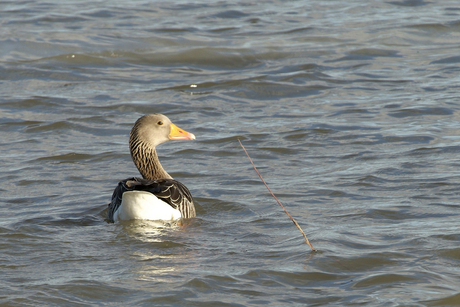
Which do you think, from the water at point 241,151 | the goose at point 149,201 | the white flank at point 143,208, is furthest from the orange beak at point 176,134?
the white flank at point 143,208

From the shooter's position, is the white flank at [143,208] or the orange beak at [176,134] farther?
the orange beak at [176,134]

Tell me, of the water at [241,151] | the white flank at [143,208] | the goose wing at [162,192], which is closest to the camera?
the water at [241,151]

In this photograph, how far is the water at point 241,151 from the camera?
5684mm

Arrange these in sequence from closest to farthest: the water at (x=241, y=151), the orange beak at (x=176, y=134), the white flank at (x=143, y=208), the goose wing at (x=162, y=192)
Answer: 1. the water at (x=241, y=151)
2. the white flank at (x=143, y=208)
3. the goose wing at (x=162, y=192)
4. the orange beak at (x=176, y=134)

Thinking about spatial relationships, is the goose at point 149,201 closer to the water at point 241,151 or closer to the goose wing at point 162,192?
the goose wing at point 162,192

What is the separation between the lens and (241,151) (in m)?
10.2

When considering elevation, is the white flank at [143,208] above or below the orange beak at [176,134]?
below

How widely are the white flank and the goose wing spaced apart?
7 cm

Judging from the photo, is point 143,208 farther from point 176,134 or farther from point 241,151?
point 241,151

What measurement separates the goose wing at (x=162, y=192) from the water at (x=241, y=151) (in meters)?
0.27

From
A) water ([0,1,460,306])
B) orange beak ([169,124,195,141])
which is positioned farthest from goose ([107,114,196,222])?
orange beak ([169,124,195,141])

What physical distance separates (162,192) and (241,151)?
9.71 ft

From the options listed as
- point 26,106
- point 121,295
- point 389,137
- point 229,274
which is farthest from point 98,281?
point 26,106

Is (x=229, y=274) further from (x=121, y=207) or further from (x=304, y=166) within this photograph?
(x=304, y=166)
